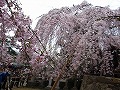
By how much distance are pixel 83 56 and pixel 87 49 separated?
45 centimetres

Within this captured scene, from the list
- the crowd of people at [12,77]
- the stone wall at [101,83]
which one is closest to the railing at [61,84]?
the crowd of people at [12,77]

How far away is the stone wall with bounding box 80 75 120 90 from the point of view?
7.61 meters

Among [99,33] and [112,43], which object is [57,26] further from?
[112,43]

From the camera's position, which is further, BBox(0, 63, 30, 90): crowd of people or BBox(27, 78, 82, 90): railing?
BBox(27, 78, 82, 90): railing

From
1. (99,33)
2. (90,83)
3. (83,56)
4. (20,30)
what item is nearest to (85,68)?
(83,56)

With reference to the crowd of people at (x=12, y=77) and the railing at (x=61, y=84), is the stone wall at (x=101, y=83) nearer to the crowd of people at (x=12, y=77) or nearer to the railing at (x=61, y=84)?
the crowd of people at (x=12, y=77)

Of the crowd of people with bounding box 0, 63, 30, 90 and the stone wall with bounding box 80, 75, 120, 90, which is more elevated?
the crowd of people with bounding box 0, 63, 30, 90

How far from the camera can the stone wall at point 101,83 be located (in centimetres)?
761

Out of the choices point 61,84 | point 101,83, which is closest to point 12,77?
point 61,84

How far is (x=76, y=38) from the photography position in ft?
36.9

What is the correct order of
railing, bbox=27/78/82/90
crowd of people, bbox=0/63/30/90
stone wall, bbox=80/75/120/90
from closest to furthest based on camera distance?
stone wall, bbox=80/75/120/90 → crowd of people, bbox=0/63/30/90 → railing, bbox=27/78/82/90

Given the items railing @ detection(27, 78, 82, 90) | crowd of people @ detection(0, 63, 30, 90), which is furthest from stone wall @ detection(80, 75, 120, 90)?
railing @ detection(27, 78, 82, 90)

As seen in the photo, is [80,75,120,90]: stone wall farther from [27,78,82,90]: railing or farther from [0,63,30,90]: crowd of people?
[27,78,82,90]: railing

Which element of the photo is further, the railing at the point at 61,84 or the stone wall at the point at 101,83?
the railing at the point at 61,84
